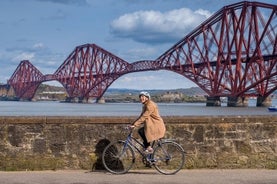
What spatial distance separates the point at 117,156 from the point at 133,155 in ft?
0.86

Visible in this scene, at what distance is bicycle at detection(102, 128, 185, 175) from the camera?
29.4ft

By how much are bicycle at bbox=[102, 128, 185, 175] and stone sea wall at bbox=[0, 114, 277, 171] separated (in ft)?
0.99

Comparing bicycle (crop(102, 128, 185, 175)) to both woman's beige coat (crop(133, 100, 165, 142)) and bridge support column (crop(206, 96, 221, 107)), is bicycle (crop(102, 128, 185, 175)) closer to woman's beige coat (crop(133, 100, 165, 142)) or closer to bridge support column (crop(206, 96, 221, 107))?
woman's beige coat (crop(133, 100, 165, 142))

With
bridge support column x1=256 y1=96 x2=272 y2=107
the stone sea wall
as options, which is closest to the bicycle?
the stone sea wall

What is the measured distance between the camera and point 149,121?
8.80 meters

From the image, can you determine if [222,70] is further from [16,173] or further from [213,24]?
[16,173]

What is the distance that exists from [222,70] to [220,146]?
80.1 m

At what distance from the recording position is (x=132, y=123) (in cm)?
927

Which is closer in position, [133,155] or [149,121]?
[149,121]

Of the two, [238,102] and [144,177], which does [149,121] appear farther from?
[238,102]

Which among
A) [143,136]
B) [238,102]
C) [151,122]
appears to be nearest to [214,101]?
[238,102]

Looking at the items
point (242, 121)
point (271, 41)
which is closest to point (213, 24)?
point (271, 41)

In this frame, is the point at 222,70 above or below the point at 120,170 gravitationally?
above

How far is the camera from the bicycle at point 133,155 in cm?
897
